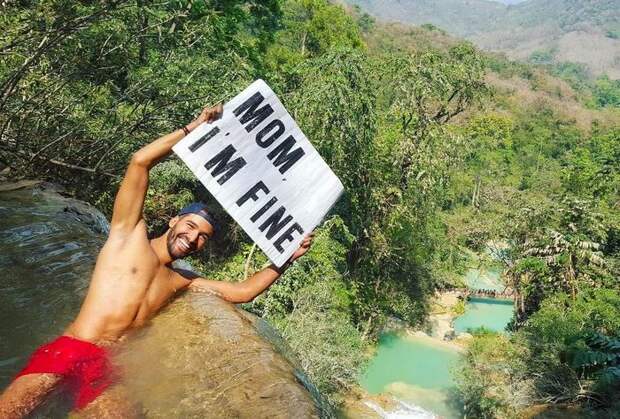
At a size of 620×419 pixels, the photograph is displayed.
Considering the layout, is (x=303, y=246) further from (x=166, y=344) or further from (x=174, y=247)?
(x=166, y=344)

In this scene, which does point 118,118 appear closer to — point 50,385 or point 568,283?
point 50,385

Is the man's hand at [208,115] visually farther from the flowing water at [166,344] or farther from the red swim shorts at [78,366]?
the red swim shorts at [78,366]

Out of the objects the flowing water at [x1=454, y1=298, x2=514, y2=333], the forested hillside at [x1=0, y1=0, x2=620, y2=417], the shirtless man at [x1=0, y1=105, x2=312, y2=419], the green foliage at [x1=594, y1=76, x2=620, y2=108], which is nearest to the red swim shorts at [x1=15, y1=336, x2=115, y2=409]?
the shirtless man at [x1=0, y1=105, x2=312, y2=419]

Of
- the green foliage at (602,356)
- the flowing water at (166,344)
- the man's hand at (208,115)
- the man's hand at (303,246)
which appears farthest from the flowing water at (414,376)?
the man's hand at (208,115)

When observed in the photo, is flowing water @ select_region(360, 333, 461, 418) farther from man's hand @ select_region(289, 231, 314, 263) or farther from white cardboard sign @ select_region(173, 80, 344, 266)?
white cardboard sign @ select_region(173, 80, 344, 266)

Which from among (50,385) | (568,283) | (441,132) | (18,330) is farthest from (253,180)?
(568,283)

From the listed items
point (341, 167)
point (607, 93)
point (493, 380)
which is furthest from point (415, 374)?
point (607, 93)
